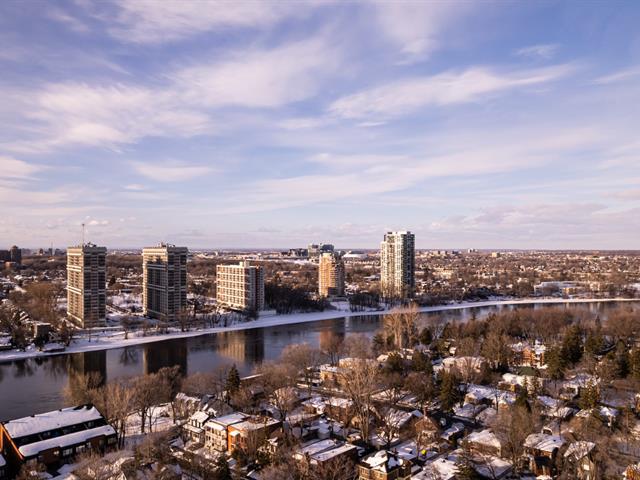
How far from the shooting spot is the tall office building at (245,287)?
21.4m

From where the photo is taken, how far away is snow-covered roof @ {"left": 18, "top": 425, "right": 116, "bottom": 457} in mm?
6348

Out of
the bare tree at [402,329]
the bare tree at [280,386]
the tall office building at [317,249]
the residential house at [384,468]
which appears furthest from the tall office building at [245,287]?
the tall office building at [317,249]

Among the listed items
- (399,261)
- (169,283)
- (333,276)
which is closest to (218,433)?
(169,283)

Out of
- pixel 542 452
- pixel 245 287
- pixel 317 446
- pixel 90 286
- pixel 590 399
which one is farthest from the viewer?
pixel 245 287

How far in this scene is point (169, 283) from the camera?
18719 millimetres

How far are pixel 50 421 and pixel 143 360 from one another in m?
6.23

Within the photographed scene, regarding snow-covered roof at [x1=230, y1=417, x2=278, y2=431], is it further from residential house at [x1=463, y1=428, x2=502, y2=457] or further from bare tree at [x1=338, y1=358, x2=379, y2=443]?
residential house at [x1=463, y1=428, x2=502, y2=457]

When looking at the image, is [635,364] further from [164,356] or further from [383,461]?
[164,356]

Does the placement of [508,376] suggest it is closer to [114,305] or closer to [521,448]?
[521,448]

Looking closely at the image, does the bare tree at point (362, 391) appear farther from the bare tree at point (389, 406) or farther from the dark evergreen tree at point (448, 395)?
the dark evergreen tree at point (448, 395)

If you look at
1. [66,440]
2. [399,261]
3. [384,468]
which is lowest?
[384,468]

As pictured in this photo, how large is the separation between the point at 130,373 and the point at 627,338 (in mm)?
12520

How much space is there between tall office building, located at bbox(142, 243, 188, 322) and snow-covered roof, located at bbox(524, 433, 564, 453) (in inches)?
540

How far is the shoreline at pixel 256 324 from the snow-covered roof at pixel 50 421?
24.0 feet
